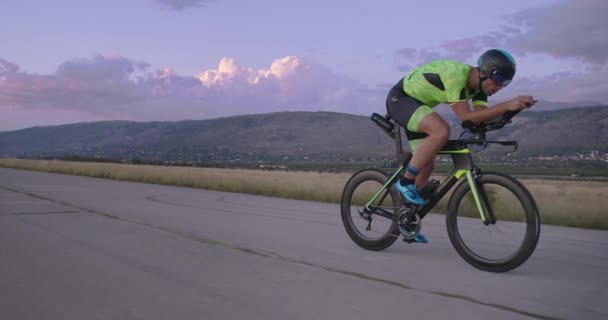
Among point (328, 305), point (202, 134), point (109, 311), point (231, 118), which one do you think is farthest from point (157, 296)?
point (231, 118)

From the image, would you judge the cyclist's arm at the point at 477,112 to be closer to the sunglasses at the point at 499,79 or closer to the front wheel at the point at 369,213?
the sunglasses at the point at 499,79

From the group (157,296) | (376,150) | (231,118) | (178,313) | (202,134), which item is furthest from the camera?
(231,118)

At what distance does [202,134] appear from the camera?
17100cm

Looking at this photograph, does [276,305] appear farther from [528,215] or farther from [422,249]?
[422,249]

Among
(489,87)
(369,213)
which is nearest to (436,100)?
(489,87)

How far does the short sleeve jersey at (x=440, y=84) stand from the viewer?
456 centimetres

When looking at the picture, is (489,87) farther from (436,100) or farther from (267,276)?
→ (267,276)

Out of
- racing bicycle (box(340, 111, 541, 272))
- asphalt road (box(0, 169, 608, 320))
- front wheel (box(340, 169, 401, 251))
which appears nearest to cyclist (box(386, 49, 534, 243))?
racing bicycle (box(340, 111, 541, 272))

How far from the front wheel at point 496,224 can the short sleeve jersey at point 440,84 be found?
74cm

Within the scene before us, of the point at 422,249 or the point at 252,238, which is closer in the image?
the point at 422,249

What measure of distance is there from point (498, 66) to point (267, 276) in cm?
252

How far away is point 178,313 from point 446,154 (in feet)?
9.14

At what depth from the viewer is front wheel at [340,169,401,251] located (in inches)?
211

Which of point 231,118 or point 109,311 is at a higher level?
point 231,118
